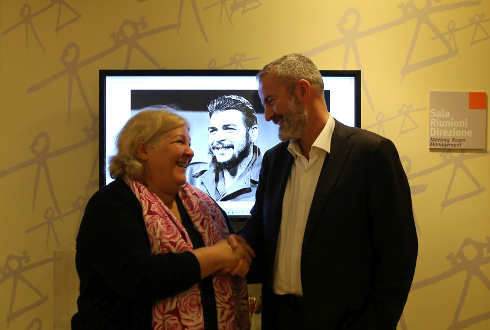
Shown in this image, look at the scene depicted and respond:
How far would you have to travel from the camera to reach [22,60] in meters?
2.36

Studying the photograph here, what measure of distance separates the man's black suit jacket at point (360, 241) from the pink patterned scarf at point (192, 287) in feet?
1.09

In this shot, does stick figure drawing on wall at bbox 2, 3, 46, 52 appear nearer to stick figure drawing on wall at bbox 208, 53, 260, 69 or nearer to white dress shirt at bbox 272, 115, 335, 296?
stick figure drawing on wall at bbox 208, 53, 260, 69

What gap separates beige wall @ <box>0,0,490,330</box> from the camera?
7.68 ft

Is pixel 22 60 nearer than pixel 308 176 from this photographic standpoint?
No

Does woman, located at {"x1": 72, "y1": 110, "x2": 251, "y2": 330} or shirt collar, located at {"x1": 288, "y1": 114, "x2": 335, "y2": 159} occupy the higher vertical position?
shirt collar, located at {"x1": 288, "y1": 114, "x2": 335, "y2": 159}

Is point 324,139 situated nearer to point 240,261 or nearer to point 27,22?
point 240,261

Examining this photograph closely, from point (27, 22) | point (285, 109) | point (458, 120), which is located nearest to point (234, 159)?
point (285, 109)

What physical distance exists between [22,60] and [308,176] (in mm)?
1982

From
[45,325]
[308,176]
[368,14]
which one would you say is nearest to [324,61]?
[368,14]

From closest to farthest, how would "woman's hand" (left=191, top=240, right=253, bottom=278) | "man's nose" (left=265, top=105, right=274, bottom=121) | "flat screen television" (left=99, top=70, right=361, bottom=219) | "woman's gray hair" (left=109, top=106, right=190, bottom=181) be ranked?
"woman's hand" (left=191, top=240, right=253, bottom=278) → "woman's gray hair" (left=109, top=106, right=190, bottom=181) → "man's nose" (left=265, top=105, right=274, bottom=121) → "flat screen television" (left=99, top=70, right=361, bottom=219)

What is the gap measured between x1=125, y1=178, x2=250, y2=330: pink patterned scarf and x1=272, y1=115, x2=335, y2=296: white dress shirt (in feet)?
0.66

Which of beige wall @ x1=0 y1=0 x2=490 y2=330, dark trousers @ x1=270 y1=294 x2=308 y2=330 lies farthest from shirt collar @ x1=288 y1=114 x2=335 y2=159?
beige wall @ x1=0 y1=0 x2=490 y2=330

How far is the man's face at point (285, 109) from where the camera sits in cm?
160

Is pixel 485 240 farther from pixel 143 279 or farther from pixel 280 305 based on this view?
pixel 143 279
